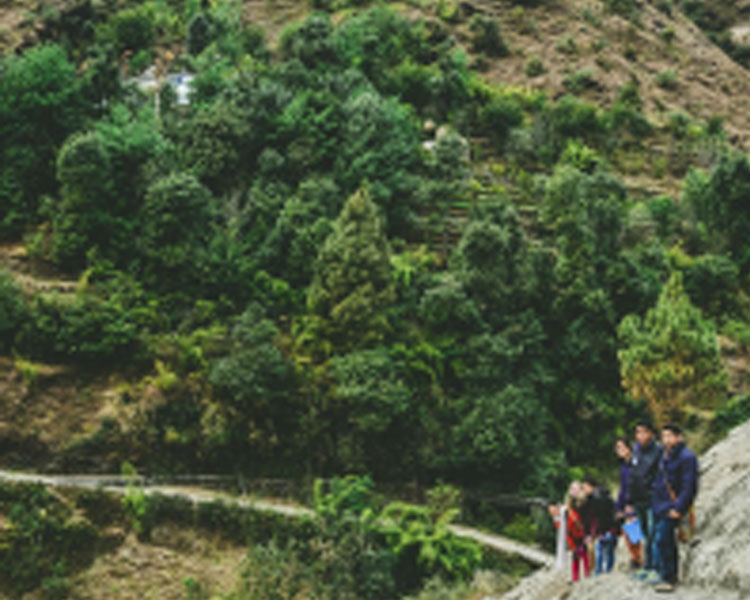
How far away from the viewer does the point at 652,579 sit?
7.68 metres

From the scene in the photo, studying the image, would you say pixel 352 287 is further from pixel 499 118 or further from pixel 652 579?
pixel 499 118

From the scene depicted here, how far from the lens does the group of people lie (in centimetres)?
738

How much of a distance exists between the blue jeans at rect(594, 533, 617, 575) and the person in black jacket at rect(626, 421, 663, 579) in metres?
0.77

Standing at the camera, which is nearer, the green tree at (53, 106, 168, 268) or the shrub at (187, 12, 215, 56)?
the green tree at (53, 106, 168, 268)

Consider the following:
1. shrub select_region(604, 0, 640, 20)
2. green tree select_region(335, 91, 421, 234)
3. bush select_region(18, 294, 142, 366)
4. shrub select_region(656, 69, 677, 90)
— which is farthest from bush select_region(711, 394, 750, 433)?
shrub select_region(604, 0, 640, 20)

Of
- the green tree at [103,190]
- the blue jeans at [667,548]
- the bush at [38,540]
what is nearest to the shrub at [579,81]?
the green tree at [103,190]

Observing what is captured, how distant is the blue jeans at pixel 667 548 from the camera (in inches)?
290

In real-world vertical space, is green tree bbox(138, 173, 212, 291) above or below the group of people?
below

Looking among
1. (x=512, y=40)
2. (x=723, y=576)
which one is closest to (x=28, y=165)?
(x=723, y=576)

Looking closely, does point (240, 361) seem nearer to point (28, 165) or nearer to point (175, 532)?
point (175, 532)

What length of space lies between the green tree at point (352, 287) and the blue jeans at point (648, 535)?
16204mm

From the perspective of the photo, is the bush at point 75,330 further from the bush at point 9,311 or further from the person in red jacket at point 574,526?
the person in red jacket at point 574,526

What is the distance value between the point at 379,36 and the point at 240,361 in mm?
25348

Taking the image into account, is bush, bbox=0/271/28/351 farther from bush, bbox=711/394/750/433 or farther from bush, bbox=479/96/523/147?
bush, bbox=479/96/523/147
